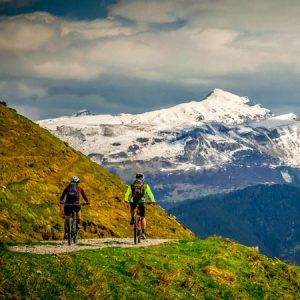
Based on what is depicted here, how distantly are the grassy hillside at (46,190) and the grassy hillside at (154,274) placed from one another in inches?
387

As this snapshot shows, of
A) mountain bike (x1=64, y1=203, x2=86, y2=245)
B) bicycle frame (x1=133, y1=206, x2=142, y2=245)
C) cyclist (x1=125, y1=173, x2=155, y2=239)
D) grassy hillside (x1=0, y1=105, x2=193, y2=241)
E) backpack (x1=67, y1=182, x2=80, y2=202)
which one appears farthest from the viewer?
grassy hillside (x1=0, y1=105, x2=193, y2=241)

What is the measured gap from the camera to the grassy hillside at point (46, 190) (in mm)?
39062

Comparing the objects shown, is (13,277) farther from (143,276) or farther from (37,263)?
(143,276)

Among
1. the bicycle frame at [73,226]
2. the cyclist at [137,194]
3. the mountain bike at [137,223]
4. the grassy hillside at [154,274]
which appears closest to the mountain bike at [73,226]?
the bicycle frame at [73,226]

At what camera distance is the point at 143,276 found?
25391mm

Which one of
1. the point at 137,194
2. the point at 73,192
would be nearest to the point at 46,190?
the point at 73,192

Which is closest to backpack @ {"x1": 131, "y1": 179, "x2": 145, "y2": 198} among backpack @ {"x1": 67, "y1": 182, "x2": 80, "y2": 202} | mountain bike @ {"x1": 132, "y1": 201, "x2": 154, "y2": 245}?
mountain bike @ {"x1": 132, "y1": 201, "x2": 154, "y2": 245}

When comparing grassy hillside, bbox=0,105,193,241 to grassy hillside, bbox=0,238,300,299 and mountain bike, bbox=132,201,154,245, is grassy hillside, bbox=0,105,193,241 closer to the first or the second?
mountain bike, bbox=132,201,154,245

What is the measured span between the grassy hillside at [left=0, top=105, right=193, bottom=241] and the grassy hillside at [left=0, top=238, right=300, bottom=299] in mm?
9822

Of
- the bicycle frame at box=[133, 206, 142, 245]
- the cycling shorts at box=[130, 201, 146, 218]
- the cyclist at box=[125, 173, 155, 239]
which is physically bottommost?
the bicycle frame at box=[133, 206, 142, 245]

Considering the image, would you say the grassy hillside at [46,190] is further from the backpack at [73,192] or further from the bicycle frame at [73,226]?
the backpack at [73,192]

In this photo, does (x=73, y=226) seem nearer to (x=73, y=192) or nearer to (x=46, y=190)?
(x=73, y=192)

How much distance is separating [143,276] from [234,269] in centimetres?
649

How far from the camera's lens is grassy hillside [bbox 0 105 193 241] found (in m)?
39.1
